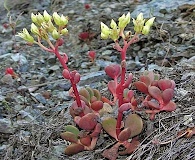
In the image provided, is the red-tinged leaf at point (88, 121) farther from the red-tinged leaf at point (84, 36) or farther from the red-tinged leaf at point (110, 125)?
the red-tinged leaf at point (84, 36)

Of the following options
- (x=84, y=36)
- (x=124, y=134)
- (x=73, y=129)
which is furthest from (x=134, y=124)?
(x=84, y=36)

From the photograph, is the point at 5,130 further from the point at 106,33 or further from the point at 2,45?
the point at 2,45

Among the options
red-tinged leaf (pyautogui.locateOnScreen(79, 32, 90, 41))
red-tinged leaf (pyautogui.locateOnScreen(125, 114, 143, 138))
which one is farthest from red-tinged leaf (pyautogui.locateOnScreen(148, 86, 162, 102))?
red-tinged leaf (pyautogui.locateOnScreen(79, 32, 90, 41))

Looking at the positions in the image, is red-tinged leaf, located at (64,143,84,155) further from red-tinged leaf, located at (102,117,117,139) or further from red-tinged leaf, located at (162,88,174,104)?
red-tinged leaf, located at (162,88,174,104)

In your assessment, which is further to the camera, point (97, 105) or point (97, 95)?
point (97, 95)

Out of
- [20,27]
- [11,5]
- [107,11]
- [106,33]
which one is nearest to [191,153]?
[106,33]

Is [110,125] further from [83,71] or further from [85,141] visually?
[83,71]
